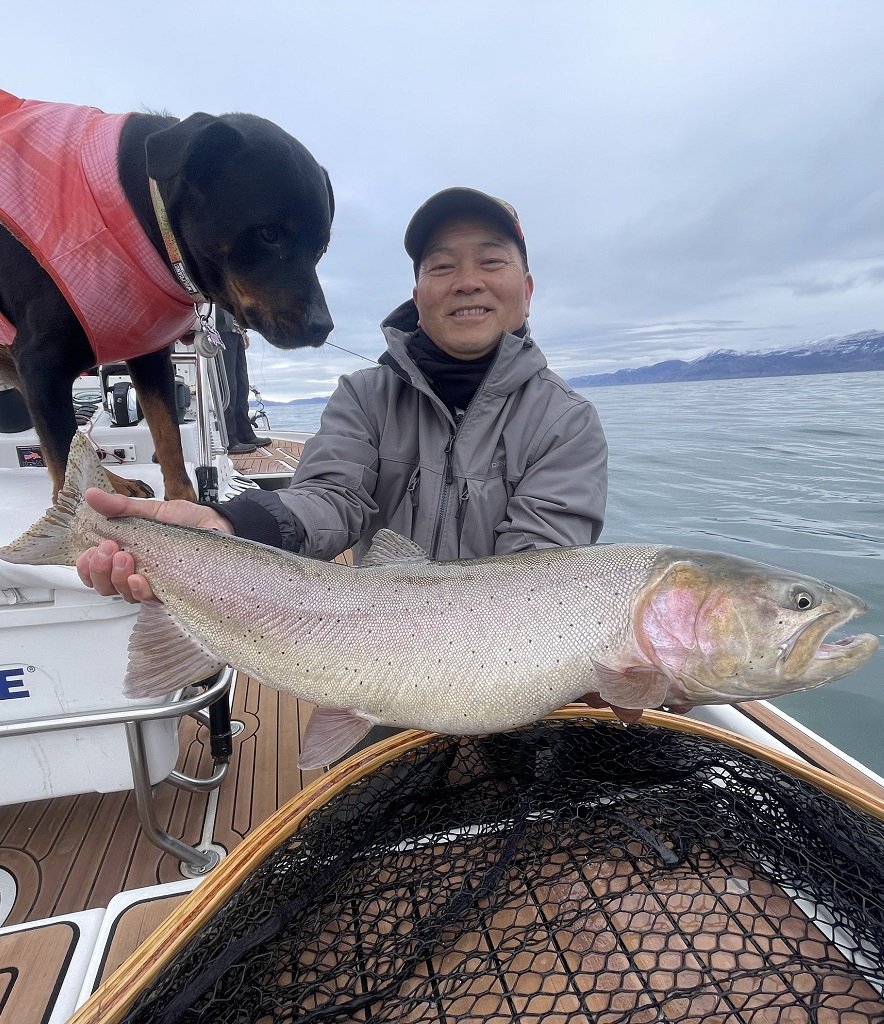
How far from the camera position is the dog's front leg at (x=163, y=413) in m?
2.81

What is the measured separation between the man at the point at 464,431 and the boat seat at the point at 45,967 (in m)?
1.45

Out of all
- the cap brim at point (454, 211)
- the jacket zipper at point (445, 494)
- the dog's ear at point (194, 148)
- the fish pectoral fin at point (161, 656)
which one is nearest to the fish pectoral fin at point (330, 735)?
the fish pectoral fin at point (161, 656)

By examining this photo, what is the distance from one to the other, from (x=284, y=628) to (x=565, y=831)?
3.65 feet

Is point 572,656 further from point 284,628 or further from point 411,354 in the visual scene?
point 411,354

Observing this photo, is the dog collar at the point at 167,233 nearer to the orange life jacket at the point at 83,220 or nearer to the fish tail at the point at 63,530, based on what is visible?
the orange life jacket at the point at 83,220

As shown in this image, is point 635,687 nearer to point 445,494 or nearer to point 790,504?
point 445,494

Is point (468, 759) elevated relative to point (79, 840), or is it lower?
elevated

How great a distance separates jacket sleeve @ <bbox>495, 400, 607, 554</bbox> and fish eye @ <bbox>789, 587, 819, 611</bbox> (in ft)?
3.26

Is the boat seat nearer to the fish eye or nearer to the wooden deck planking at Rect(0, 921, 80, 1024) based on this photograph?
the wooden deck planking at Rect(0, 921, 80, 1024)

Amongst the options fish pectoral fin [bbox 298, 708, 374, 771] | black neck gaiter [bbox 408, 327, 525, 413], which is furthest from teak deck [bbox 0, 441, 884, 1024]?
black neck gaiter [bbox 408, 327, 525, 413]

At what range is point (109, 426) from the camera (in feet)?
14.6

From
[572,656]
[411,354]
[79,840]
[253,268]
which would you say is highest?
[253,268]

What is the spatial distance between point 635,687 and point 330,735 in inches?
39.8

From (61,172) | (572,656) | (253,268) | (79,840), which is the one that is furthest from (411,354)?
(79,840)
